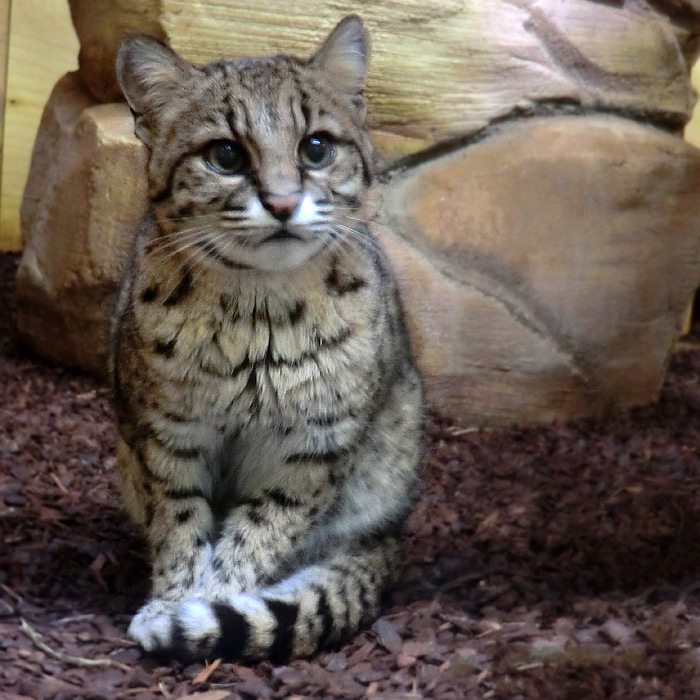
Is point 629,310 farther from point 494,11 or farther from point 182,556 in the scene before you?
point 182,556

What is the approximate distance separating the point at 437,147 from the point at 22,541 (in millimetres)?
2539

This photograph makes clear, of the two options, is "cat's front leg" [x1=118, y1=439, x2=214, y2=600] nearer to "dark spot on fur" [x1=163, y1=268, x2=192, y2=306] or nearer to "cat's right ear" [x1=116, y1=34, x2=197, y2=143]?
"dark spot on fur" [x1=163, y1=268, x2=192, y2=306]

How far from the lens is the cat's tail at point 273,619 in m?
2.84

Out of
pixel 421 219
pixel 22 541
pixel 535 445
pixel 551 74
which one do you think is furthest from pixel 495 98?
pixel 22 541

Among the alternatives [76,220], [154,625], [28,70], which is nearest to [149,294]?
[154,625]

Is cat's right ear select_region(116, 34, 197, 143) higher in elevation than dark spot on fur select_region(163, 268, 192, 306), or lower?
higher

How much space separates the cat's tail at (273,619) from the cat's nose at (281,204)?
1.07 m

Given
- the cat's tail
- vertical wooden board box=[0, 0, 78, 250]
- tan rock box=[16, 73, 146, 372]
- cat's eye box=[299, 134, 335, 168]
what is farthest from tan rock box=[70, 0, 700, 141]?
the cat's tail

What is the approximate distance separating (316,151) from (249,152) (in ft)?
0.71

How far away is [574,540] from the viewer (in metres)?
3.79

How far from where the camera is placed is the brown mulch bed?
2.75 meters

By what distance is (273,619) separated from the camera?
9.50 feet

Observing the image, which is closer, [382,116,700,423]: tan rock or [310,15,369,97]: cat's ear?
[310,15,369,97]: cat's ear

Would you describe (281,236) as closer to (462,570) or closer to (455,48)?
(462,570)
